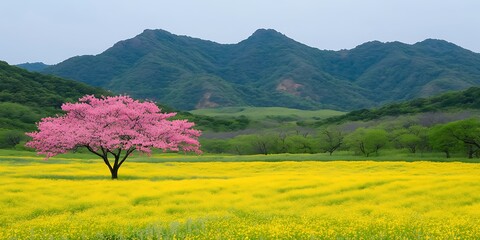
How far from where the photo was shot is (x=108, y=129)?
38875 millimetres

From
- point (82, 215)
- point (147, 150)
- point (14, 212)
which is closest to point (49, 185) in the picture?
point (14, 212)

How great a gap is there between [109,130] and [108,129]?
0.34 metres

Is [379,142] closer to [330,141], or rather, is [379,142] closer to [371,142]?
[371,142]

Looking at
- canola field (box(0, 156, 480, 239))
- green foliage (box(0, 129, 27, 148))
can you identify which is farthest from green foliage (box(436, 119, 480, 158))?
green foliage (box(0, 129, 27, 148))

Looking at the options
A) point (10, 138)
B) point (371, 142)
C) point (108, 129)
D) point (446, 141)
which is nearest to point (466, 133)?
point (446, 141)

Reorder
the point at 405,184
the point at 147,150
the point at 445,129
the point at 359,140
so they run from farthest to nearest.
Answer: the point at 359,140
the point at 445,129
the point at 147,150
the point at 405,184

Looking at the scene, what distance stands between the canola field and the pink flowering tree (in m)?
7.59

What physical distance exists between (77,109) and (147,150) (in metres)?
7.61

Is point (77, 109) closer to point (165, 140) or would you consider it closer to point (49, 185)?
point (165, 140)

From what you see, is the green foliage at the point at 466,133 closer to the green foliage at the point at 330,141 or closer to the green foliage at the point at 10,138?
the green foliage at the point at 330,141

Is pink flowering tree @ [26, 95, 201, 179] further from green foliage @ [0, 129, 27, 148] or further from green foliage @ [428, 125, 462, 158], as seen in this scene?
green foliage @ [0, 129, 27, 148]

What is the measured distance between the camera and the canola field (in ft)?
54.5

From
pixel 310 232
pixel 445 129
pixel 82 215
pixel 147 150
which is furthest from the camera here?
pixel 445 129

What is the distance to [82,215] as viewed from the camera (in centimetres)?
2078
